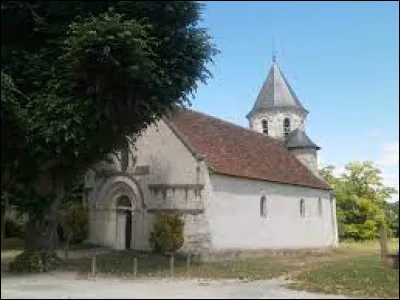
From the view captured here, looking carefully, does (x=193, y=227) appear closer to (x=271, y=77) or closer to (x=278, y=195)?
(x=278, y=195)

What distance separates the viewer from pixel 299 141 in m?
50.0

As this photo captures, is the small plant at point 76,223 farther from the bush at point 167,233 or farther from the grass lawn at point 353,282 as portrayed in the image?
the grass lawn at point 353,282

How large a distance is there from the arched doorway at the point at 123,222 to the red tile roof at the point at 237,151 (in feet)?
18.2

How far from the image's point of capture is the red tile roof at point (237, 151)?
34.2 meters

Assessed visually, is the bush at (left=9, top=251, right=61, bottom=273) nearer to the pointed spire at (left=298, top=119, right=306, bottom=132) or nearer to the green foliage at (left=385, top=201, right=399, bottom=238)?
the pointed spire at (left=298, top=119, right=306, bottom=132)

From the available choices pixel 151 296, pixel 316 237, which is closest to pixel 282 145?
pixel 316 237

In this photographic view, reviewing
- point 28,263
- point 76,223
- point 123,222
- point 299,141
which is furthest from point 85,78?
point 299,141

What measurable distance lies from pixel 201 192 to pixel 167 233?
2.93m

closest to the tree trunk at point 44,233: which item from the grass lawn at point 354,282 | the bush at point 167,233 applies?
the bush at point 167,233

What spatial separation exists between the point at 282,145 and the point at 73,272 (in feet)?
96.2

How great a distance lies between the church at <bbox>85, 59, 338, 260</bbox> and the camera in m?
32.2

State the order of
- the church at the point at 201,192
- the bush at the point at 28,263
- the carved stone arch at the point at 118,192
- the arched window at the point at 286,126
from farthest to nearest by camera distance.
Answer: the arched window at the point at 286,126 → the carved stone arch at the point at 118,192 → the church at the point at 201,192 → the bush at the point at 28,263

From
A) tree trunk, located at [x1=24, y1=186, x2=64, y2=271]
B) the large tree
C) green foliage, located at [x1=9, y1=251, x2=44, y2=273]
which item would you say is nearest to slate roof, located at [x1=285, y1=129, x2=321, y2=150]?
the large tree

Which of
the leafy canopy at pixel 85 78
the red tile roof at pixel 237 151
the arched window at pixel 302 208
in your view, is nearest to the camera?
the leafy canopy at pixel 85 78
